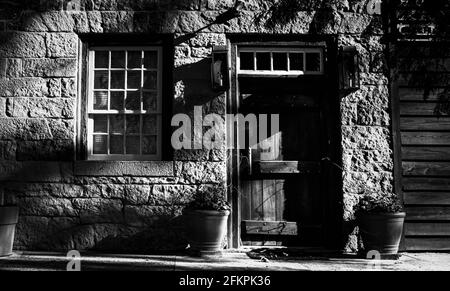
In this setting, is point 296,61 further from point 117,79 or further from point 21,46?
point 21,46

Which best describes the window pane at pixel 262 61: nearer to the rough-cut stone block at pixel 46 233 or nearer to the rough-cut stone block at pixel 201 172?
the rough-cut stone block at pixel 201 172

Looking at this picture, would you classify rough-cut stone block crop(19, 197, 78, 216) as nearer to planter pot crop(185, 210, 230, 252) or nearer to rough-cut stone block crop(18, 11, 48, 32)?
planter pot crop(185, 210, 230, 252)

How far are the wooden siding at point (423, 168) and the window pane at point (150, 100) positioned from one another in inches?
141

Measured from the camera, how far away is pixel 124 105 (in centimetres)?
650

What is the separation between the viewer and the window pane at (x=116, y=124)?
6.50m

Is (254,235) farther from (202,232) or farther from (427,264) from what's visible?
(427,264)

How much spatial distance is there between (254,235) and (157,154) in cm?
186

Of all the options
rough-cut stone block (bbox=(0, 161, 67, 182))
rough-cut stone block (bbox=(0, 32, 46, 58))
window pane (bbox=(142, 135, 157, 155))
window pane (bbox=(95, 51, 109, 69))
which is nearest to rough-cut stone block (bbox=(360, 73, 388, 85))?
window pane (bbox=(142, 135, 157, 155))

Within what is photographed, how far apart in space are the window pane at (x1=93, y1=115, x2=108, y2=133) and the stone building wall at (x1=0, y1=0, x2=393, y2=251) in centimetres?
36

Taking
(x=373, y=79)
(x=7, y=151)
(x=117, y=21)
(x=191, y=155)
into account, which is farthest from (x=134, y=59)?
(x=373, y=79)

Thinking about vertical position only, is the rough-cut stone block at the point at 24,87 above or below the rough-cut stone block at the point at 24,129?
above

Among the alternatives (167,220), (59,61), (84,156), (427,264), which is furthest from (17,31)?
(427,264)

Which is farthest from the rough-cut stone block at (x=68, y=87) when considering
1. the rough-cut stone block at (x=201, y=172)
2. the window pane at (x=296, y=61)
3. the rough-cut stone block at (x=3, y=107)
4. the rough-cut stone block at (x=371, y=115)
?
the rough-cut stone block at (x=371, y=115)

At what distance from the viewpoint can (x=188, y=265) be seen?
5.18 m
